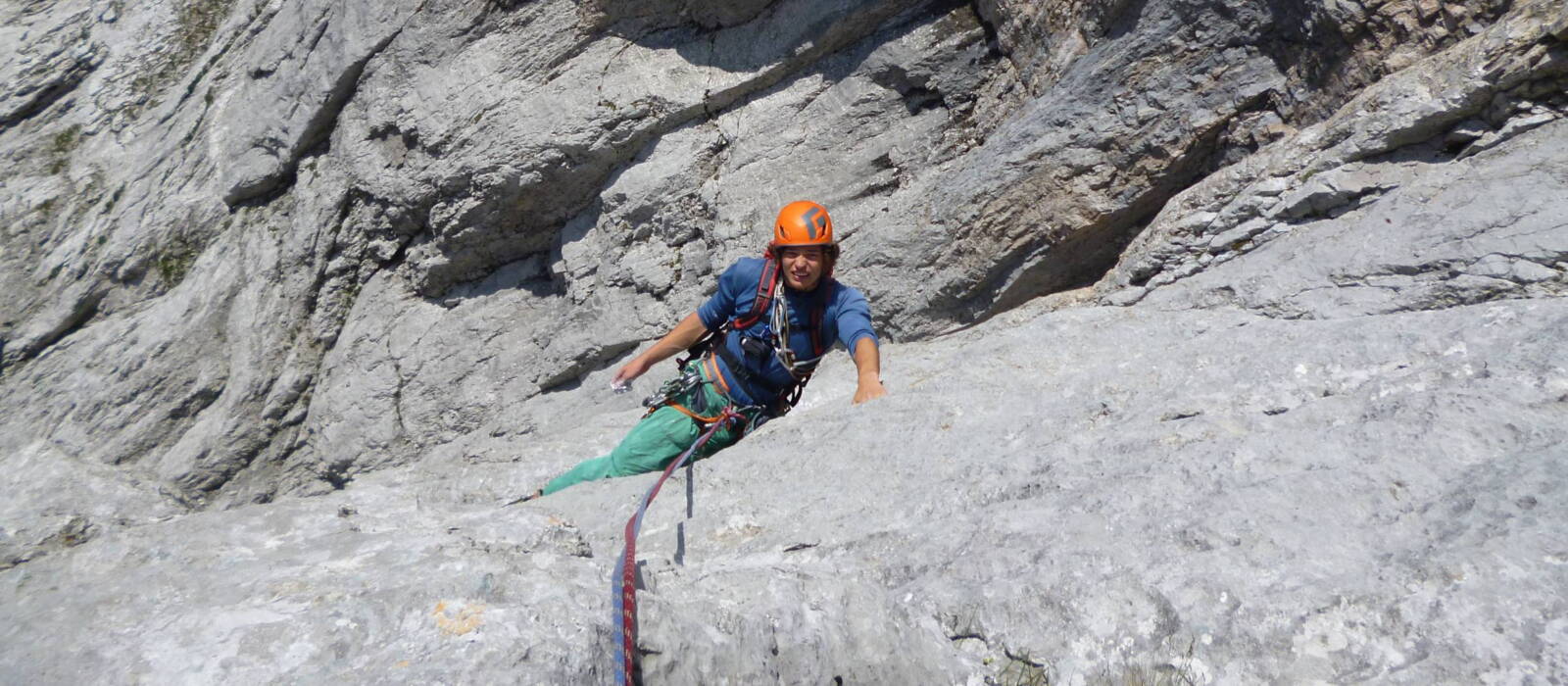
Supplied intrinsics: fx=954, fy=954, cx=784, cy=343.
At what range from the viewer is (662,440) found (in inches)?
280

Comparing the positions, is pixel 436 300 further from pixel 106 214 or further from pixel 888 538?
pixel 888 538

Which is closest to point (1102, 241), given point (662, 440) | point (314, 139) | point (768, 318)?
point (768, 318)

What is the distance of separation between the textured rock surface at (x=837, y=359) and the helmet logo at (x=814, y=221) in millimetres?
1287

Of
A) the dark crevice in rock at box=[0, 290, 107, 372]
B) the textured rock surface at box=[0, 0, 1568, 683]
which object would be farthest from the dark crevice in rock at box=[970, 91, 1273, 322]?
the dark crevice in rock at box=[0, 290, 107, 372]

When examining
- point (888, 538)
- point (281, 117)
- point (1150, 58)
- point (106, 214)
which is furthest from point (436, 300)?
point (888, 538)

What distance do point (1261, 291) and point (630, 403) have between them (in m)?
6.34

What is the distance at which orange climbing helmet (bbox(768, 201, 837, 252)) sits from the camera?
22.7ft

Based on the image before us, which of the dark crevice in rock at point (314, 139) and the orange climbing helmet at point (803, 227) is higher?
the dark crevice in rock at point (314, 139)

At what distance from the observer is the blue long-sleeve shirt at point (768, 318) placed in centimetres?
708

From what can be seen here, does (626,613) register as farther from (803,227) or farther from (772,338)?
(803,227)

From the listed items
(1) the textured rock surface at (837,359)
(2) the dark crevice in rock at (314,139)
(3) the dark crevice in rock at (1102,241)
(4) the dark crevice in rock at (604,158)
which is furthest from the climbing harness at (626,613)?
(2) the dark crevice in rock at (314,139)

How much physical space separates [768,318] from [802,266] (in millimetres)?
478

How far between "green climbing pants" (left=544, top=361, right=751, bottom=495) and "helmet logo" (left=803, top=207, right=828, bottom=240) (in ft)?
4.58

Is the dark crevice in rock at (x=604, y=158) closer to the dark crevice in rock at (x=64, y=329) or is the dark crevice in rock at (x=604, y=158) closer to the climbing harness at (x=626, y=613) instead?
the dark crevice in rock at (x=64, y=329)
